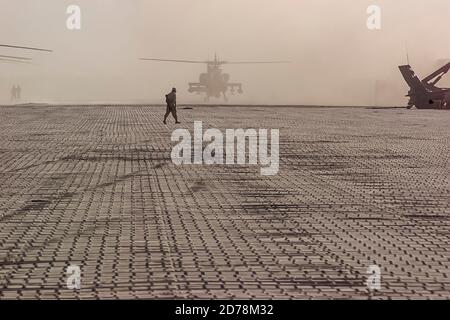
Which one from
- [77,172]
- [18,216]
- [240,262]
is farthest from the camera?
[77,172]

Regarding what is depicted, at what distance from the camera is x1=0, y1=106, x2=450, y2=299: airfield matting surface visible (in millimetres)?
6453

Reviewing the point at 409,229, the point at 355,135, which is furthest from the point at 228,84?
the point at 409,229

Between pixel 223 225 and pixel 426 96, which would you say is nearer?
pixel 223 225

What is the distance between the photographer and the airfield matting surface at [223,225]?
6453 millimetres

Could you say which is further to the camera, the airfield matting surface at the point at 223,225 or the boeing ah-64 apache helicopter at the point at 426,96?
the boeing ah-64 apache helicopter at the point at 426,96

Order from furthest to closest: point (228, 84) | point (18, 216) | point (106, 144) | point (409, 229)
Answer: point (228, 84) → point (106, 144) → point (18, 216) → point (409, 229)

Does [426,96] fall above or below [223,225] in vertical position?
above

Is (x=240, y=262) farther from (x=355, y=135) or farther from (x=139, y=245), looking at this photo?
(x=355, y=135)

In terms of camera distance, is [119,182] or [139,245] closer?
[139,245]

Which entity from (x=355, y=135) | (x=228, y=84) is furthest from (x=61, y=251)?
(x=228, y=84)

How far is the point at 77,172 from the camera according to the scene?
49.0 feet

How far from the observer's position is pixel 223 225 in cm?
932

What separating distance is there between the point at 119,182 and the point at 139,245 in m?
5.57

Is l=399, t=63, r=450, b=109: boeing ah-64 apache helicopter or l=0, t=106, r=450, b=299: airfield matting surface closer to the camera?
l=0, t=106, r=450, b=299: airfield matting surface
